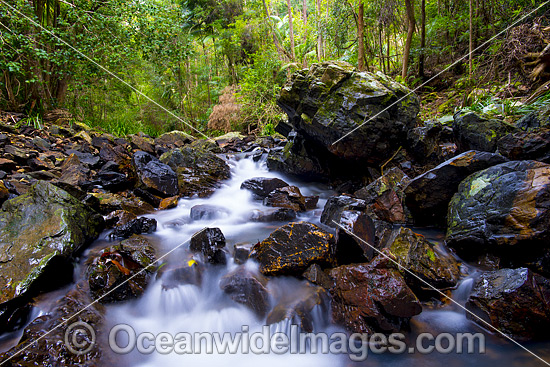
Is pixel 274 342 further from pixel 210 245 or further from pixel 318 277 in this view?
pixel 210 245

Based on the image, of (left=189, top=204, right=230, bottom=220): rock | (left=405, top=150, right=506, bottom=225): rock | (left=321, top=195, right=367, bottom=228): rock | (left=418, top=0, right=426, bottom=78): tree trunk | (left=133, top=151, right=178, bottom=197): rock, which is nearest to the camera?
(left=405, top=150, right=506, bottom=225): rock

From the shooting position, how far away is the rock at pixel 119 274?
9.31 ft

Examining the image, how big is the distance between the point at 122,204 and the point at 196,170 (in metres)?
2.11

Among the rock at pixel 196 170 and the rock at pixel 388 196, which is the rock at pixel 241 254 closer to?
the rock at pixel 388 196

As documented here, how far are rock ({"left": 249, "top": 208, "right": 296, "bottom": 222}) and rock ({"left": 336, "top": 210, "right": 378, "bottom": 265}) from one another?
146 cm

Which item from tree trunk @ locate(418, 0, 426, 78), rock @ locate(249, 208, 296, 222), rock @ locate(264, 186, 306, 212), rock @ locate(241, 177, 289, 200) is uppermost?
tree trunk @ locate(418, 0, 426, 78)

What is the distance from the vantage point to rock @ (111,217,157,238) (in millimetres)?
3920

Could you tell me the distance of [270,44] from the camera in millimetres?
14656

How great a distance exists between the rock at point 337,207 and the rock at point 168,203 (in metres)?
2.80

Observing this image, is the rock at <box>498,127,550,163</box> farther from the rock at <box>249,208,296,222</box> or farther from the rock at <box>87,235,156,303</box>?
the rock at <box>87,235,156,303</box>

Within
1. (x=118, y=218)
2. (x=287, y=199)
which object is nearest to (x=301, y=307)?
(x=287, y=199)

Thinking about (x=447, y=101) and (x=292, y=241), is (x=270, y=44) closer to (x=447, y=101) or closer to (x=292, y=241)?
(x=447, y=101)

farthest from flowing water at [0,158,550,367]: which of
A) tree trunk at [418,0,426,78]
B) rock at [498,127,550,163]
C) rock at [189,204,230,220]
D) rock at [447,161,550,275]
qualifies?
tree trunk at [418,0,426,78]

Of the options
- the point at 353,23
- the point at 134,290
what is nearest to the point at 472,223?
the point at 134,290
